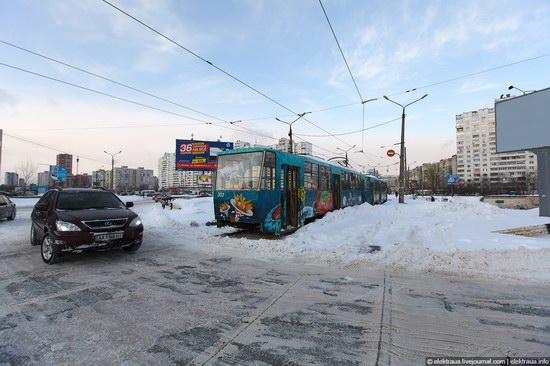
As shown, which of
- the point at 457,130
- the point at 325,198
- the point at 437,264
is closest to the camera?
the point at 437,264

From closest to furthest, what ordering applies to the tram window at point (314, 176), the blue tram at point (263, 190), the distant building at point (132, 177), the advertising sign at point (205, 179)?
1. the blue tram at point (263, 190)
2. the tram window at point (314, 176)
3. the advertising sign at point (205, 179)
4. the distant building at point (132, 177)

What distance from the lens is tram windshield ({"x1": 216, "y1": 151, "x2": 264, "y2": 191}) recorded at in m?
10.9

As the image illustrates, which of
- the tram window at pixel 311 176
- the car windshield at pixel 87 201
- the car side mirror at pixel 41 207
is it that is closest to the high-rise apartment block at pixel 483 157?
the tram window at pixel 311 176

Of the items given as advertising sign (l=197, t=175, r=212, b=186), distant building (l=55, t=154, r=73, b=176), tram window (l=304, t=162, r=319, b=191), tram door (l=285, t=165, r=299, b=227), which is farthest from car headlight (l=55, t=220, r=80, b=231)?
distant building (l=55, t=154, r=73, b=176)

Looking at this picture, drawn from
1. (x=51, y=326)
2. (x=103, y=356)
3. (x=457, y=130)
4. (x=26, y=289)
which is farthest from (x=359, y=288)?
(x=457, y=130)

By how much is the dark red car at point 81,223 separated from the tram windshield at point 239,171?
153 inches

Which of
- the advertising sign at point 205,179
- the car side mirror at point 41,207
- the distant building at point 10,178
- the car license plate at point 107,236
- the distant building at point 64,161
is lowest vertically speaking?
the car license plate at point 107,236

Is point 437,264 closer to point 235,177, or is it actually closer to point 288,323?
point 288,323

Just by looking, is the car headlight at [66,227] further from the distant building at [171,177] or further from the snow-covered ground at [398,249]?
the distant building at [171,177]

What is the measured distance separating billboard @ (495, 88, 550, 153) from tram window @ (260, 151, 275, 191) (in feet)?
57.1

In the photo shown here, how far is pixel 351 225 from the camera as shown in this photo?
1352 centimetres

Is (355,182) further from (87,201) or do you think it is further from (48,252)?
(48,252)

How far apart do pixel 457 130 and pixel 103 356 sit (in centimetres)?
12165

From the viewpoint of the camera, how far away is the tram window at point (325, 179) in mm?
15570
